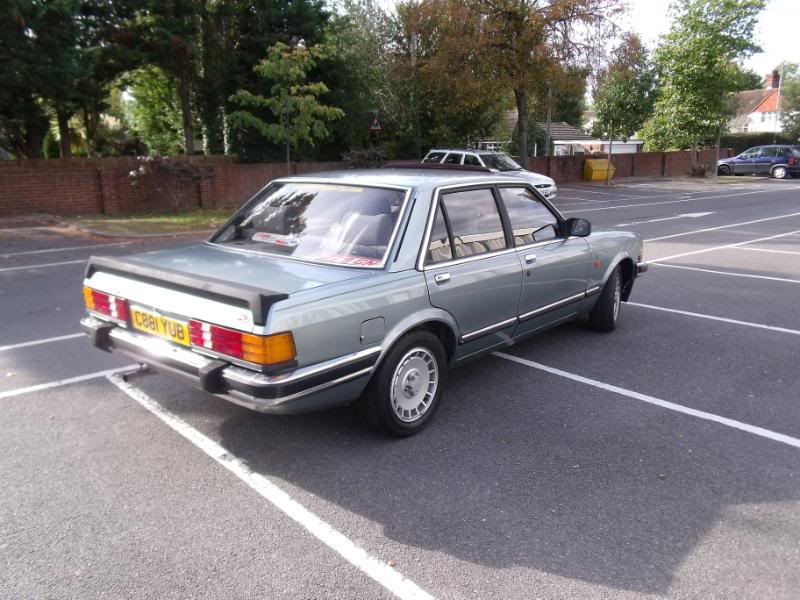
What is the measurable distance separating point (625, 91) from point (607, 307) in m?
29.1

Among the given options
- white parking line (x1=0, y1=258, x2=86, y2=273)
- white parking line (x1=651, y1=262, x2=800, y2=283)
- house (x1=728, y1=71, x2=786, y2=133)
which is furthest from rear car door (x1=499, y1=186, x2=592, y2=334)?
house (x1=728, y1=71, x2=786, y2=133)

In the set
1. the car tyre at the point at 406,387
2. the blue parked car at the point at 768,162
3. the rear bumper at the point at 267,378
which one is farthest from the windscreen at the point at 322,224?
the blue parked car at the point at 768,162

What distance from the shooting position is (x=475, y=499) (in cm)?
341

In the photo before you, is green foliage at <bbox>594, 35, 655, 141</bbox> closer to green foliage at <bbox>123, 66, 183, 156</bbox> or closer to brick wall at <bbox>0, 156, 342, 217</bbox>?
brick wall at <bbox>0, 156, 342, 217</bbox>

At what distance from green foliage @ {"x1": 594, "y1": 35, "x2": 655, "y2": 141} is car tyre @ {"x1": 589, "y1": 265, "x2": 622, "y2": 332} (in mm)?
20566

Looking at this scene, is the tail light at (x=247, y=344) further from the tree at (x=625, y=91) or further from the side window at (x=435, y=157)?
the tree at (x=625, y=91)

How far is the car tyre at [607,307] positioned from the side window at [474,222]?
186 cm

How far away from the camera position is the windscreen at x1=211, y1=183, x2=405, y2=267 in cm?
406

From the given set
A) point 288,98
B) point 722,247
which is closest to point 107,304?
point 722,247

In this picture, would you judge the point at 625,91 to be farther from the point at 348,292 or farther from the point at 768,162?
the point at 348,292

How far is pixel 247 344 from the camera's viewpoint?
A: 3303 millimetres

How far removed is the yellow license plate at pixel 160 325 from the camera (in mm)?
3621

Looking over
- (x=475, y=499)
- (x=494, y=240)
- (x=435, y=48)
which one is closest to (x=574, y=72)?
(x=435, y=48)

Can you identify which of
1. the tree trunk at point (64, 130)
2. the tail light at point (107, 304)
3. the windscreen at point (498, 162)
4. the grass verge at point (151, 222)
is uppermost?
the tree trunk at point (64, 130)
